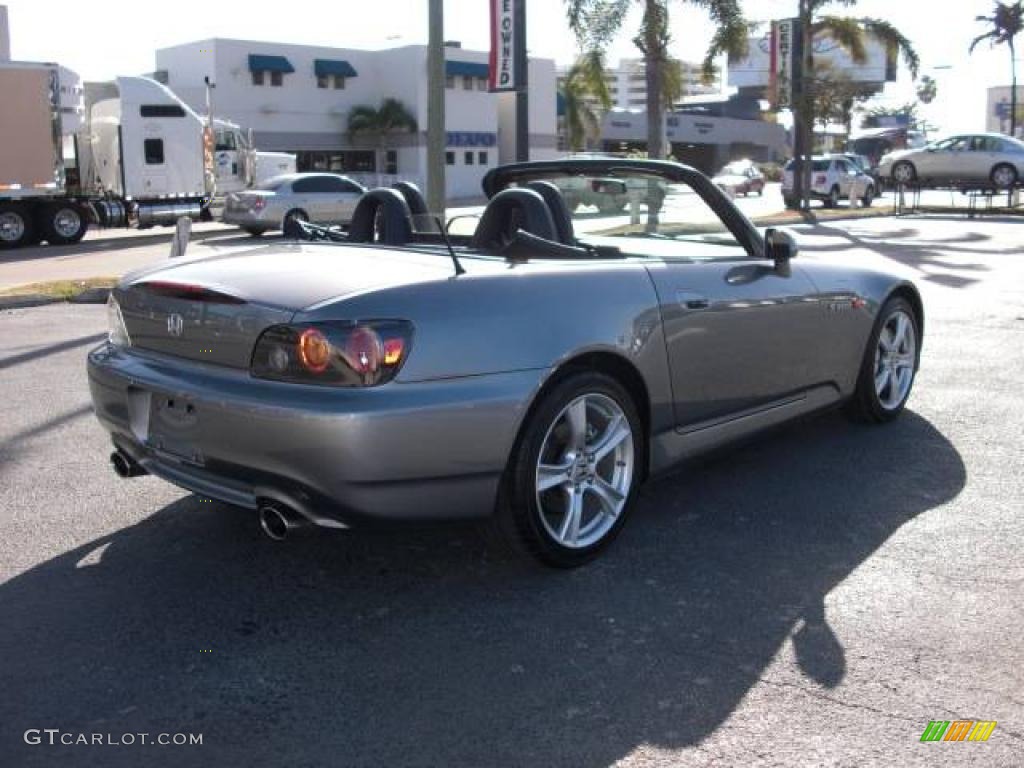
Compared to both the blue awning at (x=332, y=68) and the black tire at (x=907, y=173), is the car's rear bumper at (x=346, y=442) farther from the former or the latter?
the blue awning at (x=332, y=68)

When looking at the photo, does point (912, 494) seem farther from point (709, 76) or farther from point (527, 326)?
point (709, 76)

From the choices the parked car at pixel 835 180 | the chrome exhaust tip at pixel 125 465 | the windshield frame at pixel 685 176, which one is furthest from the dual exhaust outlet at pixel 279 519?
the parked car at pixel 835 180

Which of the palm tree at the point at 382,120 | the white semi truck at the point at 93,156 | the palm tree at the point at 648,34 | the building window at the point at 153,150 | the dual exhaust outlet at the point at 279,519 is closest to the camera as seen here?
the dual exhaust outlet at the point at 279,519

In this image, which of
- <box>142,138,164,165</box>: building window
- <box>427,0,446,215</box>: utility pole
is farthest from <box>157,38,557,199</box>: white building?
<box>427,0,446,215</box>: utility pole

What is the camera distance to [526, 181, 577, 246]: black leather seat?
4.43m

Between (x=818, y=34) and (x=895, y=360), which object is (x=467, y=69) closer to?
(x=818, y=34)

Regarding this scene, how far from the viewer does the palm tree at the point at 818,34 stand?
1252 inches

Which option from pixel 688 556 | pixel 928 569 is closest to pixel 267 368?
pixel 688 556

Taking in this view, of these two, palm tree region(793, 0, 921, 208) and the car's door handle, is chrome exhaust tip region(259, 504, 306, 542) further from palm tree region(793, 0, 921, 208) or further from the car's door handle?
palm tree region(793, 0, 921, 208)

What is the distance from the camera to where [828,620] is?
351 centimetres

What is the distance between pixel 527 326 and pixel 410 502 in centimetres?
71

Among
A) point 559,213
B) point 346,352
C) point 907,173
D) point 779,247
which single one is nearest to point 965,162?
point 907,173

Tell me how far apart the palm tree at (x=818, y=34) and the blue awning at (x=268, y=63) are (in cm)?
2252

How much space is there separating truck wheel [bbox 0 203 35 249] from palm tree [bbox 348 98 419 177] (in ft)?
87.9
